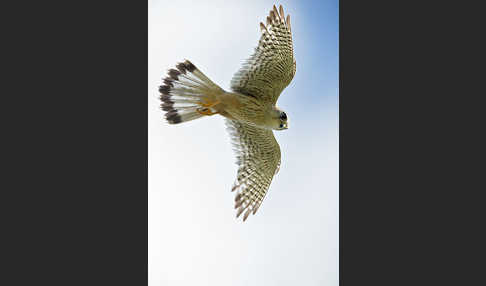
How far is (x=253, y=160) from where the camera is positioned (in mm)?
2455

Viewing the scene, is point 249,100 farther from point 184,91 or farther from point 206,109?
point 184,91

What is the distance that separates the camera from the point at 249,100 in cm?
232

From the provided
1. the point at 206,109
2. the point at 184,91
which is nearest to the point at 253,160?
the point at 206,109

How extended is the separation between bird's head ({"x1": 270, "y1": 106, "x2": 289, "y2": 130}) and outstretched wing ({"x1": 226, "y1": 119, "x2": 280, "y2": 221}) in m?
0.15

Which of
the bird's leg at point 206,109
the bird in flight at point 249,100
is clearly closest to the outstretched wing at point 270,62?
the bird in flight at point 249,100

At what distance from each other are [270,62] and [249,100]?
234 mm

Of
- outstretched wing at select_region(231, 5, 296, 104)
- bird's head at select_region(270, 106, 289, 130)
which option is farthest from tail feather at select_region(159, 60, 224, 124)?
bird's head at select_region(270, 106, 289, 130)

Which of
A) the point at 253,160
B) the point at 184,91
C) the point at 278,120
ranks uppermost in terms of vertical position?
the point at 184,91

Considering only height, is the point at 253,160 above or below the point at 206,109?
below

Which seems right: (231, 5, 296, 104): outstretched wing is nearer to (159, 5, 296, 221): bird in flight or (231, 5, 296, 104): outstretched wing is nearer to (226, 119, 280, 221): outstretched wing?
(159, 5, 296, 221): bird in flight

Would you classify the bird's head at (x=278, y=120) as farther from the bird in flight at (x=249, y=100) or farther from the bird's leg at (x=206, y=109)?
the bird's leg at (x=206, y=109)

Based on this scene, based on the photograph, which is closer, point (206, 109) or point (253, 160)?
point (206, 109)

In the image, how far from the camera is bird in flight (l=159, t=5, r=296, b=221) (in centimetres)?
225

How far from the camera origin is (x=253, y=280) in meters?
2.36
